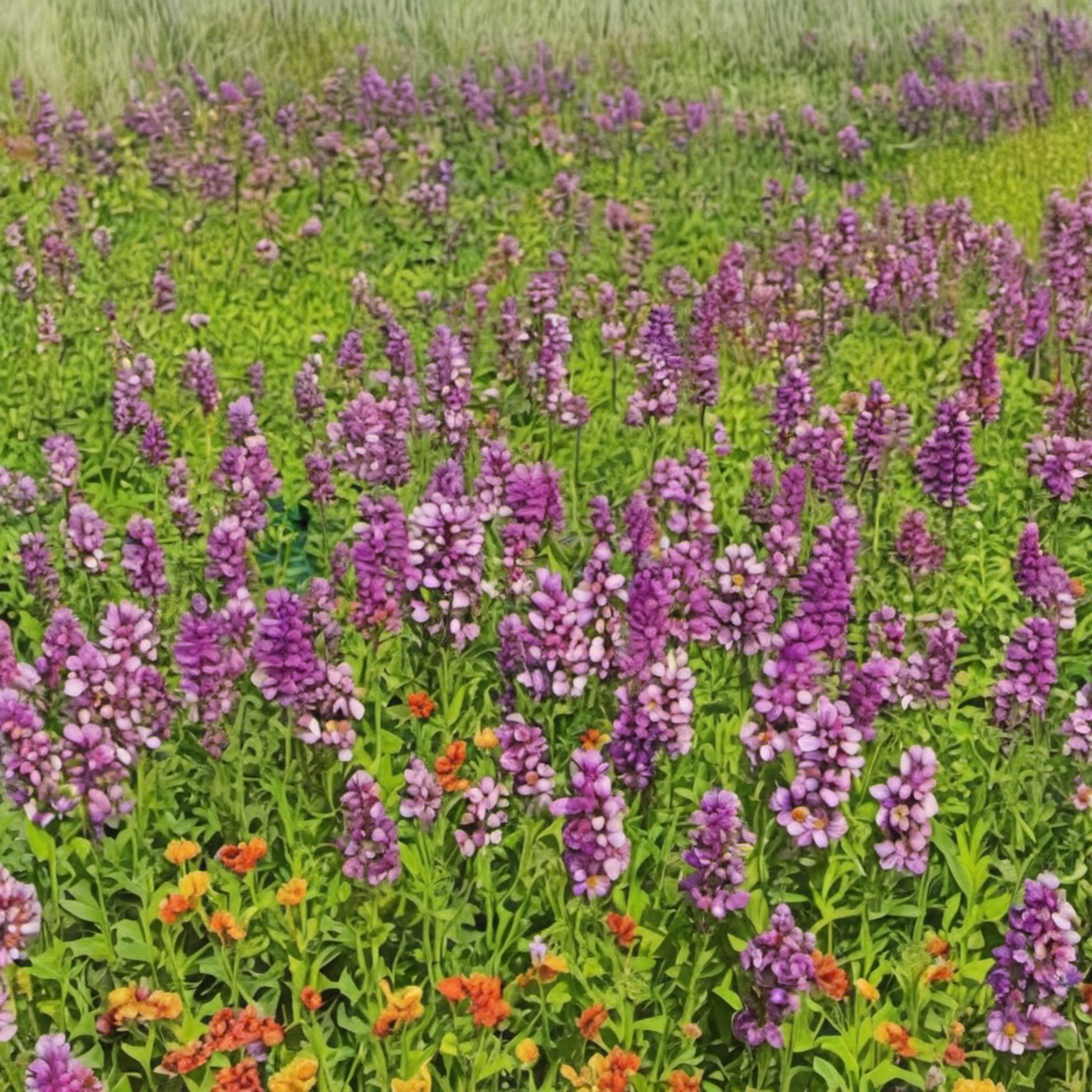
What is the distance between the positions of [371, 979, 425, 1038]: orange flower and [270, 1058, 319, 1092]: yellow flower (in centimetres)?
16

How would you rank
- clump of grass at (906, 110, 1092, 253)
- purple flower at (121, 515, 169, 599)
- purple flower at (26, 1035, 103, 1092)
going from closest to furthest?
1. purple flower at (26, 1035, 103, 1092)
2. purple flower at (121, 515, 169, 599)
3. clump of grass at (906, 110, 1092, 253)

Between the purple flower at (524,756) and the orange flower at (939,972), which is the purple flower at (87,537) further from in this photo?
the orange flower at (939,972)

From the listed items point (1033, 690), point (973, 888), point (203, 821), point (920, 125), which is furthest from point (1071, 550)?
point (920, 125)

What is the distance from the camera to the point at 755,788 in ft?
10.5

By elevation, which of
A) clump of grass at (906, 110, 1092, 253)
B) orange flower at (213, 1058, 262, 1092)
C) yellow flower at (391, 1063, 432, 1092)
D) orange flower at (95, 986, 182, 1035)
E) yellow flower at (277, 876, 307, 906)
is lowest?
clump of grass at (906, 110, 1092, 253)

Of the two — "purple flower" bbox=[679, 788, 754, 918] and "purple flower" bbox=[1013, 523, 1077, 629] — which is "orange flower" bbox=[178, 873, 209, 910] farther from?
"purple flower" bbox=[1013, 523, 1077, 629]

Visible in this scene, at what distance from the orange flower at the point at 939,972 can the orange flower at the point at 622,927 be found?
61cm

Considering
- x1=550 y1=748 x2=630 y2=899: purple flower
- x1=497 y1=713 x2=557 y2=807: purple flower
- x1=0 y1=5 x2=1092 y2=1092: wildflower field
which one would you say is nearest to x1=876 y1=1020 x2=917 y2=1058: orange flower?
x1=0 y1=5 x2=1092 y2=1092: wildflower field

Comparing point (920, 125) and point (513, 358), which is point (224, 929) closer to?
point (513, 358)

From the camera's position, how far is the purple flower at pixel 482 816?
3.16 m

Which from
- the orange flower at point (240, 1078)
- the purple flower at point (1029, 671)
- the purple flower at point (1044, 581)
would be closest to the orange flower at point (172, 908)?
the orange flower at point (240, 1078)

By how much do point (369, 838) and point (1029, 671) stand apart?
5.22 feet

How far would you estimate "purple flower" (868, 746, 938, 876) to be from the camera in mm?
2867

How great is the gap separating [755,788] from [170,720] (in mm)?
1477
